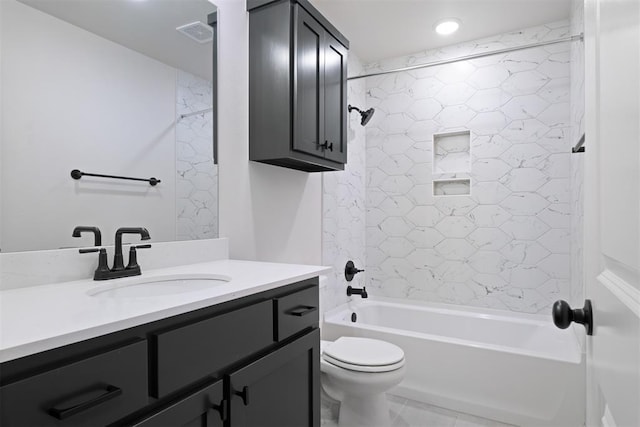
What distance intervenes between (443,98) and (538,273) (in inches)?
61.1

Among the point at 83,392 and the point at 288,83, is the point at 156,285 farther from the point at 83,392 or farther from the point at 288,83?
the point at 288,83

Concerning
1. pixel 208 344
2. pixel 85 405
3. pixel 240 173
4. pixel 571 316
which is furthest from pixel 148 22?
pixel 571 316

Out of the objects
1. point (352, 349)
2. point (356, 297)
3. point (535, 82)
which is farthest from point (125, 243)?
point (535, 82)

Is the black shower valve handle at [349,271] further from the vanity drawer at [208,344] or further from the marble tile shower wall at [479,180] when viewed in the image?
the vanity drawer at [208,344]

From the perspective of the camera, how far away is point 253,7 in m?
1.86

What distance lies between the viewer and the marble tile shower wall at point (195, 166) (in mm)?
1571

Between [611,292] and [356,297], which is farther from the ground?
[611,292]

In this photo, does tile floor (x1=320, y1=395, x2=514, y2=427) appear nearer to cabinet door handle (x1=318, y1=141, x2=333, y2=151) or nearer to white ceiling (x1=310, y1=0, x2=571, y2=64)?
cabinet door handle (x1=318, y1=141, x2=333, y2=151)

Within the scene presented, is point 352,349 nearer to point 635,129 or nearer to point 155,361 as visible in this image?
point 155,361

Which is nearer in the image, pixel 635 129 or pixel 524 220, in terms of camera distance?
pixel 635 129

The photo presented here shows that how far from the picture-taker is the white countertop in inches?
24.2

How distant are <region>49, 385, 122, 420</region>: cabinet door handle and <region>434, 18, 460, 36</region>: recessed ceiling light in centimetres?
287

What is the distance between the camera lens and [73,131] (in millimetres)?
1188

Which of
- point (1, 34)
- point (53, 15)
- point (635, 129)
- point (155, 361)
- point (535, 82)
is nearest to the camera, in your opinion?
point (635, 129)
